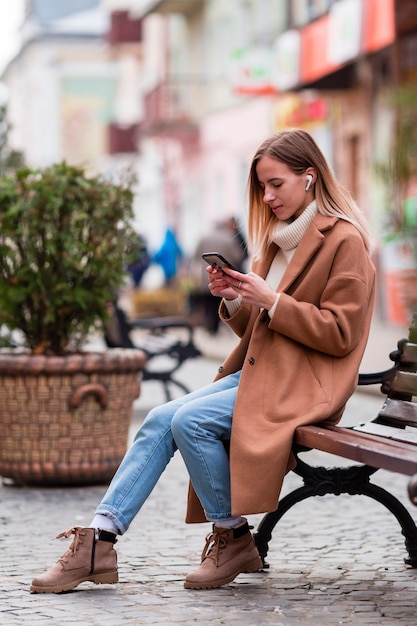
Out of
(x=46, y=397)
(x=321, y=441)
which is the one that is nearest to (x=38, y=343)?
(x=46, y=397)

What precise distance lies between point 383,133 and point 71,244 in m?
16.6

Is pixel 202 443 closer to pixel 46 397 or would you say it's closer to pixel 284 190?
pixel 284 190

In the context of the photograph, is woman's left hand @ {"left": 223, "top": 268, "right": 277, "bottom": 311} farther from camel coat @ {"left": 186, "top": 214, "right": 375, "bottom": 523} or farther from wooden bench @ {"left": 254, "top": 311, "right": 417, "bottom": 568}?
wooden bench @ {"left": 254, "top": 311, "right": 417, "bottom": 568}

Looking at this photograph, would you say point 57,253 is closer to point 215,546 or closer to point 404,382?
point 404,382

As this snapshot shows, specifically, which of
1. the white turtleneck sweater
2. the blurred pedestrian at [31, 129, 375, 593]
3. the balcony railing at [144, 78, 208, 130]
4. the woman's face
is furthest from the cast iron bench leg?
the balcony railing at [144, 78, 208, 130]

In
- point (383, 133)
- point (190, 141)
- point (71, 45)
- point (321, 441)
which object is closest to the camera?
point (321, 441)

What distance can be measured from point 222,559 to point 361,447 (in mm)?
739

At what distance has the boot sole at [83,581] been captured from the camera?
499cm

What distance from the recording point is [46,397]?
23.9 feet

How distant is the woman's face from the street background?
4.26 ft

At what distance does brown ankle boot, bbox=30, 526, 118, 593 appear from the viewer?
499 cm

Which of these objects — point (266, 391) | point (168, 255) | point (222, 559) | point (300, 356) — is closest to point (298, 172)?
point (300, 356)

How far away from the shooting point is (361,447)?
4637 millimetres

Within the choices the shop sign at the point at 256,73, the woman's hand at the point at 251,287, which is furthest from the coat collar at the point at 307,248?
the shop sign at the point at 256,73
